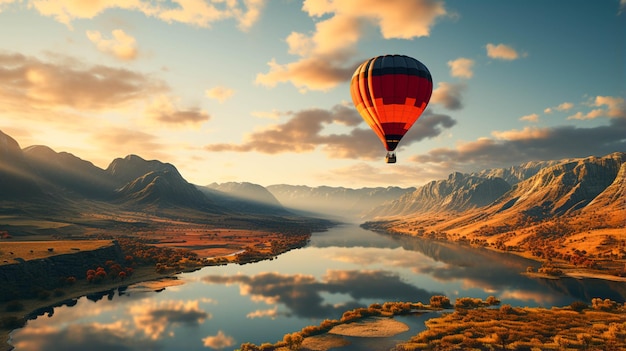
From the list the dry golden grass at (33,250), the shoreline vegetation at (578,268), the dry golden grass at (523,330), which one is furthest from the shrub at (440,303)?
the dry golden grass at (33,250)

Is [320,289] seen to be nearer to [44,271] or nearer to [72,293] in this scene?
[72,293]

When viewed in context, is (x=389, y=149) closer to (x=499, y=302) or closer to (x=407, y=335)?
(x=407, y=335)

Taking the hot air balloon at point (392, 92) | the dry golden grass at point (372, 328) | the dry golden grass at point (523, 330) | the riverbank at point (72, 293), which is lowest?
the riverbank at point (72, 293)

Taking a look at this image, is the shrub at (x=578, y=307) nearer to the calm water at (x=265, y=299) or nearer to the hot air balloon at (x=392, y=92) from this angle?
the calm water at (x=265, y=299)

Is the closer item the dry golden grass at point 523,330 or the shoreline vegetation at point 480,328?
the dry golden grass at point 523,330

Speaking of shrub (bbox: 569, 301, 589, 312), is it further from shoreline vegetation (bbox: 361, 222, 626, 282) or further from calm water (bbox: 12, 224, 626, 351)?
shoreline vegetation (bbox: 361, 222, 626, 282)

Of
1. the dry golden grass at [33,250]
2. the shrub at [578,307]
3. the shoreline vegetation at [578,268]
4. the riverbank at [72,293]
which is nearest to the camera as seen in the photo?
the riverbank at [72,293]
